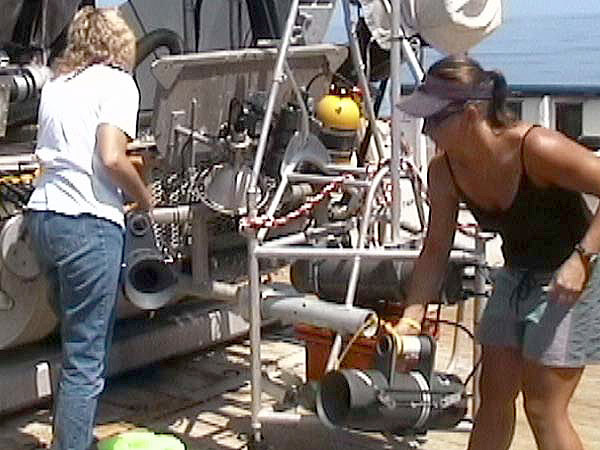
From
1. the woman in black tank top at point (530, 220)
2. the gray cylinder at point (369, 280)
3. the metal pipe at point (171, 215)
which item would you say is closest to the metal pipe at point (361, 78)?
the gray cylinder at point (369, 280)

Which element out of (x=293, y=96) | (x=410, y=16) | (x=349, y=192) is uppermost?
(x=410, y=16)

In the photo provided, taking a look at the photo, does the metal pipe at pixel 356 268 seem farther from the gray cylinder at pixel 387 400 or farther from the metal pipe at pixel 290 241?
the gray cylinder at pixel 387 400

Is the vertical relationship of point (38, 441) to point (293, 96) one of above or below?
below

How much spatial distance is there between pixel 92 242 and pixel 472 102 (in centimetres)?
138

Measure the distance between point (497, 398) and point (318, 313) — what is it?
770 millimetres

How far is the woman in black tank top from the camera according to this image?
11.0 feet

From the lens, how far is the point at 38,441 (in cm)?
486

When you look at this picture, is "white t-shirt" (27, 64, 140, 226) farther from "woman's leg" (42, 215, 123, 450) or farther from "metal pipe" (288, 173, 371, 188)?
"metal pipe" (288, 173, 371, 188)

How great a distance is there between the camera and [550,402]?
11.5ft

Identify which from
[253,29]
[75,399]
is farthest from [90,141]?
[253,29]

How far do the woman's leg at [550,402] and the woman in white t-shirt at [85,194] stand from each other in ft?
4.72

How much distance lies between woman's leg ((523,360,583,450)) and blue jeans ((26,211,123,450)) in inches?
56.3

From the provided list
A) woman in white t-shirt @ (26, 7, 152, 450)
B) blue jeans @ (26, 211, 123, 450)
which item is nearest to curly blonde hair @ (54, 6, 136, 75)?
woman in white t-shirt @ (26, 7, 152, 450)

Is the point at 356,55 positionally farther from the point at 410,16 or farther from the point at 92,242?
the point at 92,242
